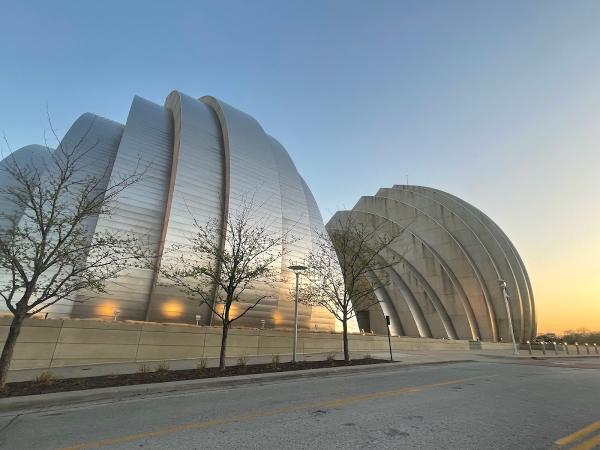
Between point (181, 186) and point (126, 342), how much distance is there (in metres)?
10.6

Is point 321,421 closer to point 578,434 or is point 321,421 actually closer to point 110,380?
point 578,434

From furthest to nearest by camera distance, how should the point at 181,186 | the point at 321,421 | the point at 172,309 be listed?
the point at 181,186 → the point at 172,309 → the point at 321,421

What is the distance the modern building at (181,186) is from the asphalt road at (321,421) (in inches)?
495

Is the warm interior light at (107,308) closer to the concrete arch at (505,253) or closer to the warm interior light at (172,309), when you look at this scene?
the warm interior light at (172,309)

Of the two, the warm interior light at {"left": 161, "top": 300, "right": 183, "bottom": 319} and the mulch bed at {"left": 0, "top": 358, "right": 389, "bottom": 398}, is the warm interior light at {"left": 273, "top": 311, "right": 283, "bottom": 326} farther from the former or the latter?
the mulch bed at {"left": 0, "top": 358, "right": 389, "bottom": 398}

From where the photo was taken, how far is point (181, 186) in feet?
72.2

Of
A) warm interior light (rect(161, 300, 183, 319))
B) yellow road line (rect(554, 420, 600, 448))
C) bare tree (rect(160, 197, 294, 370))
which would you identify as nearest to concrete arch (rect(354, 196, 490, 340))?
bare tree (rect(160, 197, 294, 370))

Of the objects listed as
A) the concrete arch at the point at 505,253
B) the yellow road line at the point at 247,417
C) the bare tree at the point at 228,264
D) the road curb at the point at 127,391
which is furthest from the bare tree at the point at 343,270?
the concrete arch at the point at 505,253

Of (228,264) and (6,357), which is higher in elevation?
(228,264)

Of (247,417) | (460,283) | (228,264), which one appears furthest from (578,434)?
(460,283)

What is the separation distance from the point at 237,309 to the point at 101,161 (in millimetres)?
13900

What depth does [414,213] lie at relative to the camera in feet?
148

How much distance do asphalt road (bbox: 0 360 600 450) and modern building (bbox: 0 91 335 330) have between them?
12.6m

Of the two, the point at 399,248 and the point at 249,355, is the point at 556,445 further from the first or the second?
the point at 399,248
